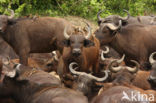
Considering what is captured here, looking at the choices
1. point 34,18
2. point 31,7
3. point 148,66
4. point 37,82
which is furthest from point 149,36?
point 31,7

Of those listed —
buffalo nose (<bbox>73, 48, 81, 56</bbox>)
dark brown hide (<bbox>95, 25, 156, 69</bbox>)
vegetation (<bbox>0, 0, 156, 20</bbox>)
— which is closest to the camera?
buffalo nose (<bbox>73, 48, 81, 56</bbox>)

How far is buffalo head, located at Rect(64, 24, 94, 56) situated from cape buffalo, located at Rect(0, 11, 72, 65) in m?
0.93

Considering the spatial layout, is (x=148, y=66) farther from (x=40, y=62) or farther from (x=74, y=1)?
(x=74, y=1)

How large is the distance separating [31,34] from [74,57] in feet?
6.10

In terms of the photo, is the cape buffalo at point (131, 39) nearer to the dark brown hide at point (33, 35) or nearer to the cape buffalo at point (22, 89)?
the dark brown hide at point (33, 35)

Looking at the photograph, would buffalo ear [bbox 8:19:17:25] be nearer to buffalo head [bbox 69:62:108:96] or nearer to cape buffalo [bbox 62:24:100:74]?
cape buffalo [bbox 62:24:100:74]

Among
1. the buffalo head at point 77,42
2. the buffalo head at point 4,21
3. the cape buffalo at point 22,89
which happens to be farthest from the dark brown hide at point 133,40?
the cape buffalo at point 22,89

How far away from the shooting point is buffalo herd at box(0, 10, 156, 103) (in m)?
6.78

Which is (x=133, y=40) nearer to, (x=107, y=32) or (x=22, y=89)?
(x=107, y=32)

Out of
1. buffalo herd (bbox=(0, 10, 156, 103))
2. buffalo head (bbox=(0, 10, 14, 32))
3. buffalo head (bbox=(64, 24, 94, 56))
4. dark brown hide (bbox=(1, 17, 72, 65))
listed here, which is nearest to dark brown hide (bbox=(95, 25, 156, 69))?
buffalo herd (bbox=(0, 10, 156, 103))

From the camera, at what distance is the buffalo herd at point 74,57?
678 centimetres

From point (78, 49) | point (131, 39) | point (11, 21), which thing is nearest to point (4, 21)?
point (11, 21)

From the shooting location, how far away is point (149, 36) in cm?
1027

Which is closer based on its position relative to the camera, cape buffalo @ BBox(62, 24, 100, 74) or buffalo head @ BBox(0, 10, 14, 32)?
cape buffalo @ BBox(62, 24, 100, 74)
